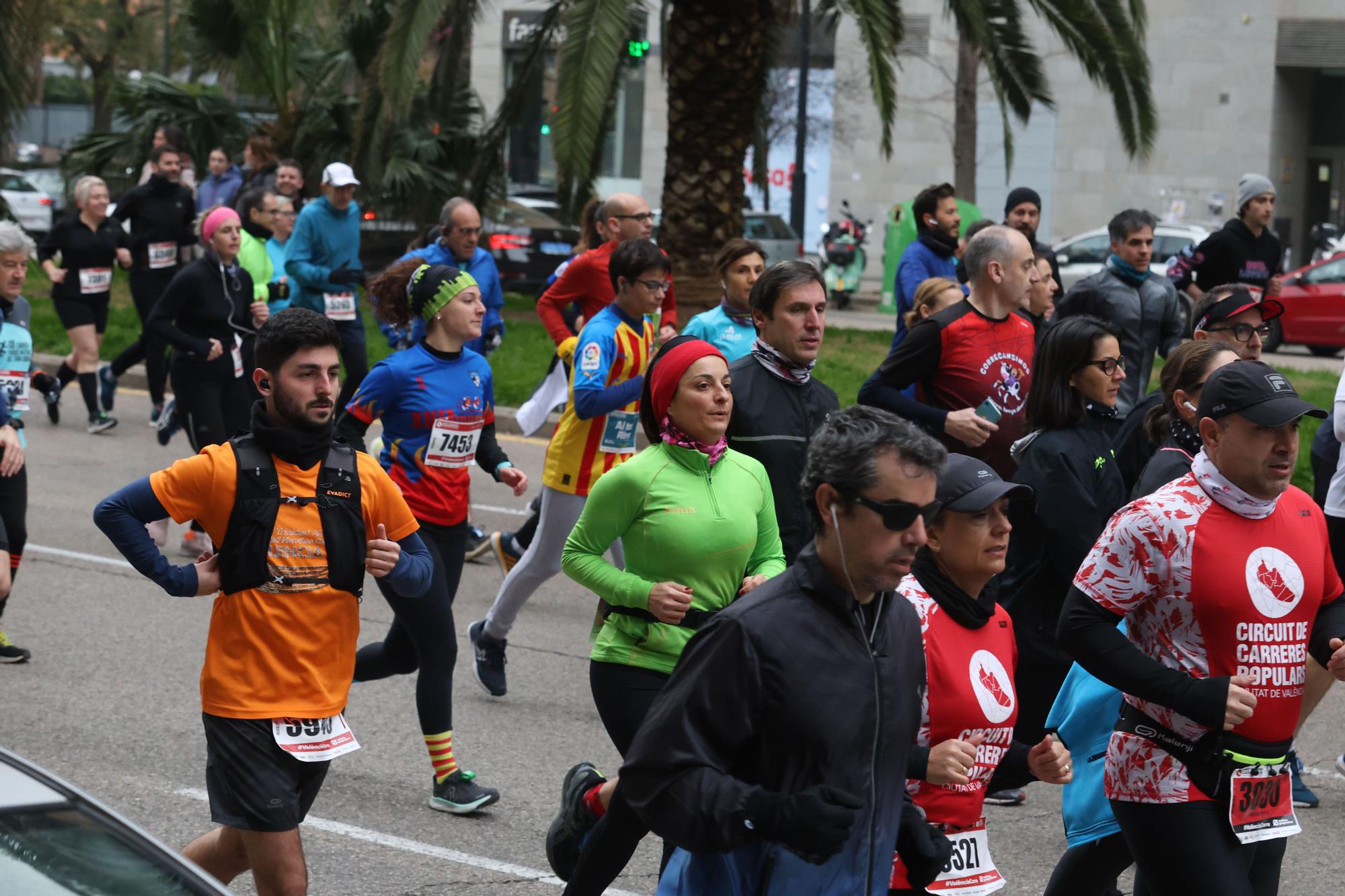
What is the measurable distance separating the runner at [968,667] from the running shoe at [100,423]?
11183 mm

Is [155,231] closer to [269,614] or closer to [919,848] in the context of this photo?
[269,614]

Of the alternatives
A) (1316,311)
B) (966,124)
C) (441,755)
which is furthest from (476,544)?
(966,124)

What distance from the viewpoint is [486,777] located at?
6332 millimetres

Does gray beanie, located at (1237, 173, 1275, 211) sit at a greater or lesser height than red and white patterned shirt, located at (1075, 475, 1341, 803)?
greater

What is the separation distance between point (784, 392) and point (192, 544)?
509cm

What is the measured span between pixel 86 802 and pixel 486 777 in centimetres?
359

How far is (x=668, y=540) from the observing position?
4.75m

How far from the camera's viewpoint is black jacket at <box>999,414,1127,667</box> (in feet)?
17.6

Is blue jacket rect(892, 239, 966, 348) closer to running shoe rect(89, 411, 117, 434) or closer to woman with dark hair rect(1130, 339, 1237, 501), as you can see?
woman with dark hair rect(1130, 339, 1237, 501)

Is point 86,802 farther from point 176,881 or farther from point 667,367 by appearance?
point 667,367

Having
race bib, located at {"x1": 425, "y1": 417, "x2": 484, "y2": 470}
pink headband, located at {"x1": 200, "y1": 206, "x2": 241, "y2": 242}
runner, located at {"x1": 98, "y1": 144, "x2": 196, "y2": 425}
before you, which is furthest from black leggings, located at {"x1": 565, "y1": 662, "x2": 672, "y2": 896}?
runner, located at {"x1": 98, "y1": 144, "x2": 196, "y2": 425}

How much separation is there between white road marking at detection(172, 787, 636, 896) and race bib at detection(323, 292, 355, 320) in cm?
622

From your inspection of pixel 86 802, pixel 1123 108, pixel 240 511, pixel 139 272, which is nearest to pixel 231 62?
pixel 139 272

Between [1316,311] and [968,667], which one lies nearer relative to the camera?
[968,667]
